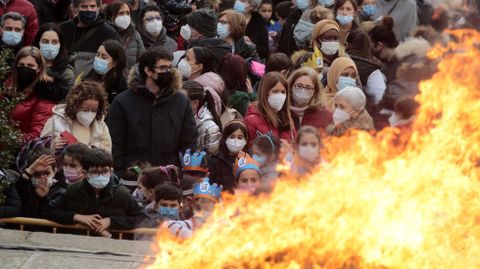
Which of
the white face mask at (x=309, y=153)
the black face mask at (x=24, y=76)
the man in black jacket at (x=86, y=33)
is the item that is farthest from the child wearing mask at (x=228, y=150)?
the man in black jacket at (x=86, y=33)

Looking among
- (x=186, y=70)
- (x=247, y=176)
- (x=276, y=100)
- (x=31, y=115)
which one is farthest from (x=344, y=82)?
(x=31, y=115)

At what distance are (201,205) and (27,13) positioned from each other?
4044 millimetres

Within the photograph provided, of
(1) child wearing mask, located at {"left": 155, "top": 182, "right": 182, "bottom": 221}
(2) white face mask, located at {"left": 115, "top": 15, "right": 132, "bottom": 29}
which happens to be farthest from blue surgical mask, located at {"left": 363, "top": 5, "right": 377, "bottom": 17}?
(1) child wearing mask, located at {"left": 155, "top": 182, "right": 182, "bottom": 221}

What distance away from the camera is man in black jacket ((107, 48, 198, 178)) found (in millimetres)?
10461

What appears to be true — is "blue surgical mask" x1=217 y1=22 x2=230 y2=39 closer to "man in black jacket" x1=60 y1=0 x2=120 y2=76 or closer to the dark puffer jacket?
"man in black jacket" x1=60 y1=0 x2=120 y2=76

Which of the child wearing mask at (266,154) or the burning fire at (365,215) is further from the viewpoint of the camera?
the child wearing mask at (266,154)

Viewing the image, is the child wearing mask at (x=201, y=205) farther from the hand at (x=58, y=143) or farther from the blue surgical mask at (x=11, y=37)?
the blue surgical mask at (x=11, y=37)

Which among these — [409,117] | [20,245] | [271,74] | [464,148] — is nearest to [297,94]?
[271,74]

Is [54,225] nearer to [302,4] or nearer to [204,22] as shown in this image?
[204,22]

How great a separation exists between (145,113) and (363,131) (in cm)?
200

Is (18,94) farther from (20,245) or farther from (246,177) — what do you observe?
(246,177)

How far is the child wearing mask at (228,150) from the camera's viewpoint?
33.4 ft

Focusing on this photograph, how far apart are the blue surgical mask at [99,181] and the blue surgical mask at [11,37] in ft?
9.62

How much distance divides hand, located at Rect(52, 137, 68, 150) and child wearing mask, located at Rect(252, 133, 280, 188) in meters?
1.60
